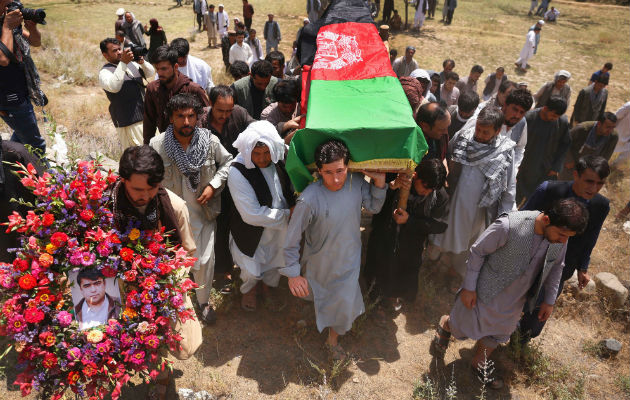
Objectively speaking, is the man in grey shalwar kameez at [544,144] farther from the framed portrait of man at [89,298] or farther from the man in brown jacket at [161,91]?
the framed portrait of man at [89,298]

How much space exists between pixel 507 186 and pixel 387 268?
125cm

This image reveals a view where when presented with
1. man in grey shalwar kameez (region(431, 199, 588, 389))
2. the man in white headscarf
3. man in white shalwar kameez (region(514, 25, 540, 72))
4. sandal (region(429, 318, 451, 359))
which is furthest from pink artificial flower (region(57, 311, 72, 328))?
man in white shalwar kameez (region(514, 25, 540, 72))

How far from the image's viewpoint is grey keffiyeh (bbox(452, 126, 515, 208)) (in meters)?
3.40

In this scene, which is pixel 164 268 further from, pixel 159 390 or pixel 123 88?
pixel 123 88

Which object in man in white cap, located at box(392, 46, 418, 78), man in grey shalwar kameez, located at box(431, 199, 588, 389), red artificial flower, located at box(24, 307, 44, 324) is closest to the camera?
red artificial flower, located at box(24, 307, 44, 324)

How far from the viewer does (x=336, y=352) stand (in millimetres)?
3303

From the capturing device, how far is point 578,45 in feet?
51.1

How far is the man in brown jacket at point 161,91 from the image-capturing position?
3883 mm

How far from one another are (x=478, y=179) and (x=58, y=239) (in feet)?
10.1

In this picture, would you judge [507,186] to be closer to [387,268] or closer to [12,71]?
[387,268]

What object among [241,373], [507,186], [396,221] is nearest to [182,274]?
[241,373]

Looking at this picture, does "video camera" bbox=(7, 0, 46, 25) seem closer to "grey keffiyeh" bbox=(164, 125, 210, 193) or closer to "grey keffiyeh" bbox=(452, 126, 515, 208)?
"grey keffiyeh" bbox=(164, 125, 210, 193)

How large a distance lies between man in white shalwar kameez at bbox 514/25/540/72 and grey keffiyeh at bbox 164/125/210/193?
12121mm

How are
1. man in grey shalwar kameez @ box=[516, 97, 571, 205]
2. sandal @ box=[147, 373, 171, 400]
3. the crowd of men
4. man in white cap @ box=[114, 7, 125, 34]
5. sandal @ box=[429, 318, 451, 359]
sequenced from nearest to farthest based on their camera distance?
the crowd of men → sandal @ box=[147, 373, 171, 400] → sandal @ box=[429, 318, 451, 359] → man in grey shalwar kameez @ box=[516, 97, 571, 205] → man in white cap @ box=[114, 7, 125, 34]
